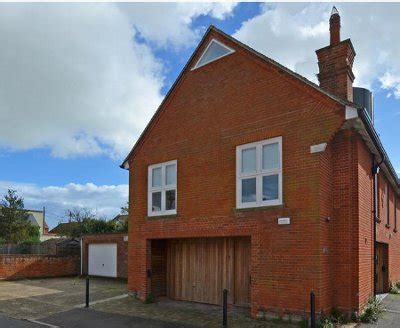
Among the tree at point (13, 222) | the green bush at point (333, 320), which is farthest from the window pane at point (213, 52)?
the tree at point (13, 222)

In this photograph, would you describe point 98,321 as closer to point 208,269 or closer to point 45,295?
point 208,269

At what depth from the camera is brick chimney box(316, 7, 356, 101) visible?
12445 mm

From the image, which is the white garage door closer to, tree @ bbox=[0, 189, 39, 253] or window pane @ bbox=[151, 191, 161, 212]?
window pane @ bbox=[151, 191, 161, 212]

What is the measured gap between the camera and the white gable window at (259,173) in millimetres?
11320

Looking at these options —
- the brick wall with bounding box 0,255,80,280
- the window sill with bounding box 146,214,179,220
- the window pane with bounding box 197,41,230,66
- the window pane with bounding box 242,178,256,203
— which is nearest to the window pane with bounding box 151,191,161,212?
the window sill with bounding box 146,214,179,220

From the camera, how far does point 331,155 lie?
11297 millimetres

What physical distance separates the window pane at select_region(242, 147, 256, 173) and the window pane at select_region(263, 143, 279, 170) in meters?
0.36

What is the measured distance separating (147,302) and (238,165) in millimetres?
5509

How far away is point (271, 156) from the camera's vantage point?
1155 cm

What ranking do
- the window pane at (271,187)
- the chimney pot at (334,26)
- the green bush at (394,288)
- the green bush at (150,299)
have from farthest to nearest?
the green bush at (394,288)
the green bush at (150,299)
the chimney pot at (334,26)
the window pane at (271,187)

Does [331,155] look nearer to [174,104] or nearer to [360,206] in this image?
[360,206]

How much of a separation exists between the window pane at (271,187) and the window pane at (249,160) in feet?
1.74

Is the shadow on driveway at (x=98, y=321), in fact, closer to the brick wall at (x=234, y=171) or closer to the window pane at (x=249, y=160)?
the brick wall at (x=234, y=171)

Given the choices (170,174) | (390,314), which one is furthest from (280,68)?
(390,314)
